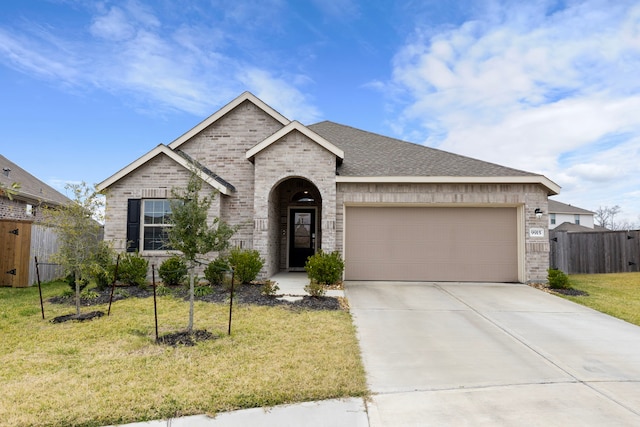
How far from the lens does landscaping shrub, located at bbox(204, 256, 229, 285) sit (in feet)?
33.6

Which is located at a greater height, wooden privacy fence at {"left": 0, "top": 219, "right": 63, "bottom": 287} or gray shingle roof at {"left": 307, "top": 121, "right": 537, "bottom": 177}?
gray shingle roof at {"left": 307, "top": 121, "right": 537, "bottom": 177}

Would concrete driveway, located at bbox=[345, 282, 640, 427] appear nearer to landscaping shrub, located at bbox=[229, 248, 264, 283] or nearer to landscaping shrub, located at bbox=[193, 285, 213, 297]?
landscaping shrub, located at bbox=[229, 248, 264, 283]

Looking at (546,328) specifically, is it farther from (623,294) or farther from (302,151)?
(302,151)

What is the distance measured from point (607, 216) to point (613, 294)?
52640mm

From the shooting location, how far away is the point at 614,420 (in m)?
3.50

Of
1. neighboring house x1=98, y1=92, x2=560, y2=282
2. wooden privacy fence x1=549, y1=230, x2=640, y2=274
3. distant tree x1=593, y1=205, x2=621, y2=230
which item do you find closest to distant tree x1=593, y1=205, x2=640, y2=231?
distant tree x1=593, y1=205, x2=621, y2=230

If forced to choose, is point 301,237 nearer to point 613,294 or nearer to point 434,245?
point 434,245

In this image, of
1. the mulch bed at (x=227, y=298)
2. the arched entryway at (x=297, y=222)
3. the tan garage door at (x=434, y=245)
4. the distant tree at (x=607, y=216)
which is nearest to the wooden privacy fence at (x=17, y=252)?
the mulch bed at (x=227, y=298)

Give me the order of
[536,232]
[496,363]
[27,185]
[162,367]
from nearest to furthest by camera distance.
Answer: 1. [162,367]
2. [496,363]
3. [536,232]
4. [27,185]

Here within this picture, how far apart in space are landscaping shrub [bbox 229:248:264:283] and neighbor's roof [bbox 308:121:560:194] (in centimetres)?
353

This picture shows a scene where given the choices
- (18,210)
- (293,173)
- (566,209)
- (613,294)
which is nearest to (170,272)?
(293,173)

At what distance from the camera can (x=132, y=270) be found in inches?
409

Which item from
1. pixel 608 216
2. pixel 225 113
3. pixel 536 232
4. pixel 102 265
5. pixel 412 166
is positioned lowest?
pixel 102 265

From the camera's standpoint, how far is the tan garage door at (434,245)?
11.7 m
